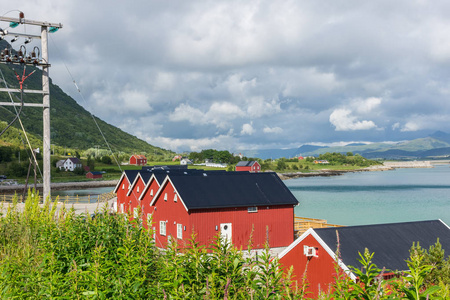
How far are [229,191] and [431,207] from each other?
2274 inches

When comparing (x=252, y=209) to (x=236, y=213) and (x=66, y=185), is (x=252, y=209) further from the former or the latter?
(x=66, y=185)

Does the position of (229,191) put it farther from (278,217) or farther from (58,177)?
(58,177)

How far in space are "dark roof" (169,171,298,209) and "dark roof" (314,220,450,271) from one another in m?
10.3

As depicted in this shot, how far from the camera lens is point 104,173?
153 m

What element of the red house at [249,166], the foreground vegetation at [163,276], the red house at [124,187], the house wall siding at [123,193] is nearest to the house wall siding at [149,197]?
the red house at [124,187]

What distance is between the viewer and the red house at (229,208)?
29.3 m

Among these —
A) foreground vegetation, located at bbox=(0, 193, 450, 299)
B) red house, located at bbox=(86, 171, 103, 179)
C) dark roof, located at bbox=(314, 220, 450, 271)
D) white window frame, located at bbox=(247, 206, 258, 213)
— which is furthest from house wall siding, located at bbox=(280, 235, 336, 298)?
red house, located at bbox=(86, 171, 103, 179)

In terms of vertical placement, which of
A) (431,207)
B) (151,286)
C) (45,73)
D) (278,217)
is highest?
(45,73)

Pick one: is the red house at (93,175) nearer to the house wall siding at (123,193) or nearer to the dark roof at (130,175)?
the house wall siding at (123,193)

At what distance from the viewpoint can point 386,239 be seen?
68.3 feet

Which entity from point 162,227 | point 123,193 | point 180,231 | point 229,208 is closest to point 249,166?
point 123,193

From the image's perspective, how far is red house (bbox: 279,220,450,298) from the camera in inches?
744

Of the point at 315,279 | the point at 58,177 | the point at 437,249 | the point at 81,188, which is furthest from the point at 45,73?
the point at 58,177

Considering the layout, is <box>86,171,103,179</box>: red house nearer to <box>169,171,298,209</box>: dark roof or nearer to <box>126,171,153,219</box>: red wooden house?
<box>126,171,153,219</box>: red wooden house
